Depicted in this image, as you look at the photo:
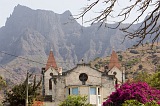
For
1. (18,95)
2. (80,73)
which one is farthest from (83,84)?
(18,95)

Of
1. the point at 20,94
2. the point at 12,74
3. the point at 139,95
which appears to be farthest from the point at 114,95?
the point at 12,74

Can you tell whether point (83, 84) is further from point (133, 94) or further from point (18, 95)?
point (18, 95)

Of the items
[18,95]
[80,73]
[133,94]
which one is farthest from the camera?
[80,73]

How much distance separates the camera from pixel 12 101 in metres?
25.9

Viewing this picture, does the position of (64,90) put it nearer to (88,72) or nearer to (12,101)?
(88,72)

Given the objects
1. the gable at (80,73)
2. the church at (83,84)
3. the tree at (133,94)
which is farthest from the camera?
the gable at (80,73)

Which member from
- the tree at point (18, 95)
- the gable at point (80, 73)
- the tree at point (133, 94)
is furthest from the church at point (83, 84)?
the tree at point (18, 95)

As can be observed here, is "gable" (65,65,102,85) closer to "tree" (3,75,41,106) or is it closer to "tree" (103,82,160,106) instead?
"tree" (103,82,160,106)

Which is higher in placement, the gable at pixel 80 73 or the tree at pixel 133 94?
the gable at pixel 80 73

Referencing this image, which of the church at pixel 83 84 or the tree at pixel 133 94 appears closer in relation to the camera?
the tree at pixel 133 94

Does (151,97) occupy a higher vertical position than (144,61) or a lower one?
lower

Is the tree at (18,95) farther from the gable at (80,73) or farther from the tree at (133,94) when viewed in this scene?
the gable at (80,73)

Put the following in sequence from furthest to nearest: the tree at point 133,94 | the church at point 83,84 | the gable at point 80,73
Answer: the gable at point 80,73
the church at point 83,84
the tree at point 133,94

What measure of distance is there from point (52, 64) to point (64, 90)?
514 inches
